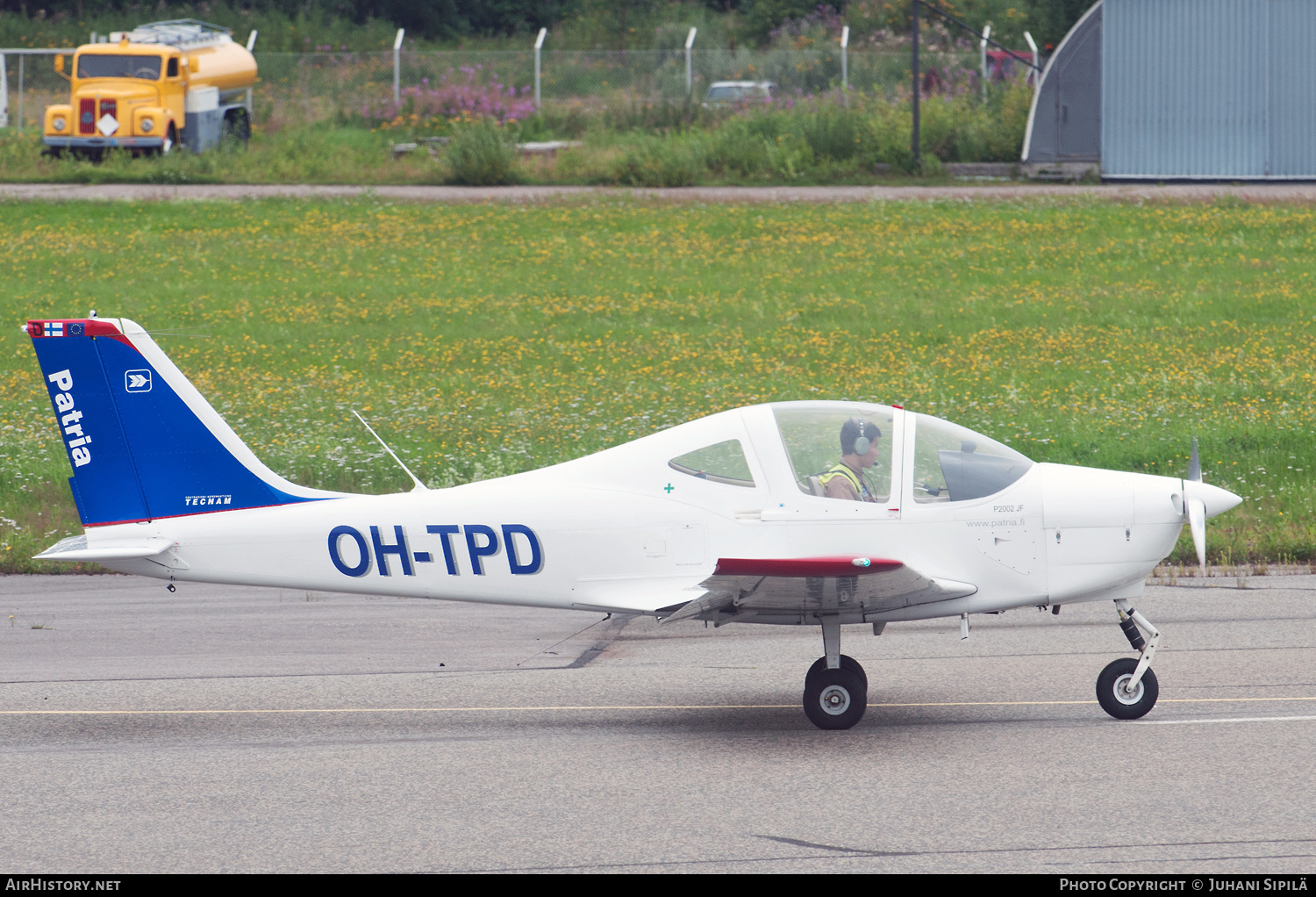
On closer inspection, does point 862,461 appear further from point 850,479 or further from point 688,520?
point 688,520

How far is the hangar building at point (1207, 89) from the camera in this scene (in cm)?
3269

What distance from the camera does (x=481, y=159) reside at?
112ft

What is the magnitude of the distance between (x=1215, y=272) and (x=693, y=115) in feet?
57.7

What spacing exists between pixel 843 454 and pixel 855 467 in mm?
100

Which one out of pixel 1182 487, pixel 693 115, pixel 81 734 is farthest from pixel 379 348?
pixel 693 115

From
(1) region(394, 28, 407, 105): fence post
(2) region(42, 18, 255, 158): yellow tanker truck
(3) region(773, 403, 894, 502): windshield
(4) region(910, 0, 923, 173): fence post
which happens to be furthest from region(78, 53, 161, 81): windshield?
(3) region(773, 403, 894, 502): windshield

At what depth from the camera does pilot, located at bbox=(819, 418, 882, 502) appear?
327 inches

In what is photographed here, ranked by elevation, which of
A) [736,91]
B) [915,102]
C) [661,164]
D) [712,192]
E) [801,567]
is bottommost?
[801,567]

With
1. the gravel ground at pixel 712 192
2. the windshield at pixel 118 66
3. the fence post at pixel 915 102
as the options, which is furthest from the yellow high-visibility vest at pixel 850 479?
the windshield at pixel 118 66

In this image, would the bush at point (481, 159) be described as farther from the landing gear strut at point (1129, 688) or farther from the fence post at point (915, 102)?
the landing gear strut at point (1129, 688)

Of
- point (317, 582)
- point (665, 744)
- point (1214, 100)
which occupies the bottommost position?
point (665, 744)

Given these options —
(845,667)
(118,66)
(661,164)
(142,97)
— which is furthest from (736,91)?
(845,667)
